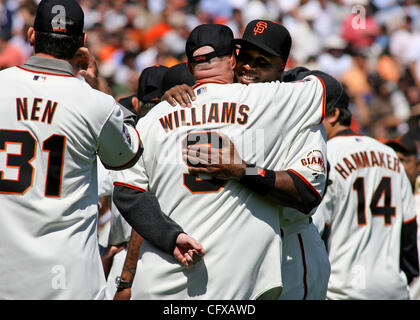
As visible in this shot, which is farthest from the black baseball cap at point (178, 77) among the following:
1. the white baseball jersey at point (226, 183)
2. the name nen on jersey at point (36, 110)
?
the name nen on jersey at point (36, 110)

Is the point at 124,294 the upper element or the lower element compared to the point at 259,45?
lower

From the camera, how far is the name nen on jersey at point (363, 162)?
259 inches

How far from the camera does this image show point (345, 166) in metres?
6.57

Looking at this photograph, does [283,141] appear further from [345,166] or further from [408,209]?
[408,209]

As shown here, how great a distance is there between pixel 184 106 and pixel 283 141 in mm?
636

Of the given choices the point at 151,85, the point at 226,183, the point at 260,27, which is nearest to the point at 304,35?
the point at 151,85

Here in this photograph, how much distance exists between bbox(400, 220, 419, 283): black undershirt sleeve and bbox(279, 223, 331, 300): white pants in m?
2.48

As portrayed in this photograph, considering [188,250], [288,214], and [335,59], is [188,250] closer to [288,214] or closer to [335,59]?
[288,214]

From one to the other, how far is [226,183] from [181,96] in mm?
608

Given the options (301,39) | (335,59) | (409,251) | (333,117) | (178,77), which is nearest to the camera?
(178,77)

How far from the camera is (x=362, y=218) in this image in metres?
6.62

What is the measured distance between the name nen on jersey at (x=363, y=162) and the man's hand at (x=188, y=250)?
2.81 metres

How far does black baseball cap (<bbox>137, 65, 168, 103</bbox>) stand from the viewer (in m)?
5.94

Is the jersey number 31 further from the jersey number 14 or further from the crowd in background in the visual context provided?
the crowd in background
